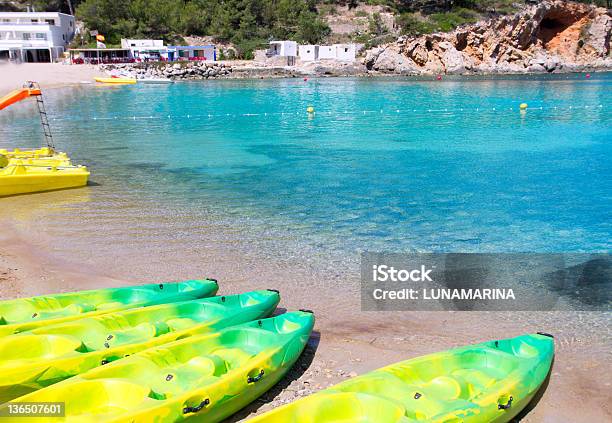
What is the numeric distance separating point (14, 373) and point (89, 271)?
16.7 ft

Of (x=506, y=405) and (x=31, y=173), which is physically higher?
(x=31, y=173)

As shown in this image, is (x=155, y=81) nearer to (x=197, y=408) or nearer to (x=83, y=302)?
(x=83, y=302)

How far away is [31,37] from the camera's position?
8525 centimetres

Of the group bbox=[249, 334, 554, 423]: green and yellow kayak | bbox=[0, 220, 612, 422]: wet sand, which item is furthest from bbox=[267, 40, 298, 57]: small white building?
bbox=[249, 334, 554, 423]: green and yellow kayak

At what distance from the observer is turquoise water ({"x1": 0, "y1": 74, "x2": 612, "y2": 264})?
13.5 metres

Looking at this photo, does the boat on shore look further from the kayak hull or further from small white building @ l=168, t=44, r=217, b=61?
the kayak hull

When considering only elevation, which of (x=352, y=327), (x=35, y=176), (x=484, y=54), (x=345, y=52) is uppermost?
(x=345, y=52)

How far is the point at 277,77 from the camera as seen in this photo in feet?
273

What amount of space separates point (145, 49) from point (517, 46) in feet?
198

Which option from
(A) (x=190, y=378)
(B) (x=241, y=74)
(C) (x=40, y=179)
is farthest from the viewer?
(B) (x=241, y=74)

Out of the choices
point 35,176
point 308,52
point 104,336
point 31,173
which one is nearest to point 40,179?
point 35,176

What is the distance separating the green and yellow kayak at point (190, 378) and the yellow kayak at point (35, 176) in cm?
1186

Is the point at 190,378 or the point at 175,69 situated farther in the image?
the point at 175,69

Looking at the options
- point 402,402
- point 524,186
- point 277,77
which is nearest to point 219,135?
point 524,186
